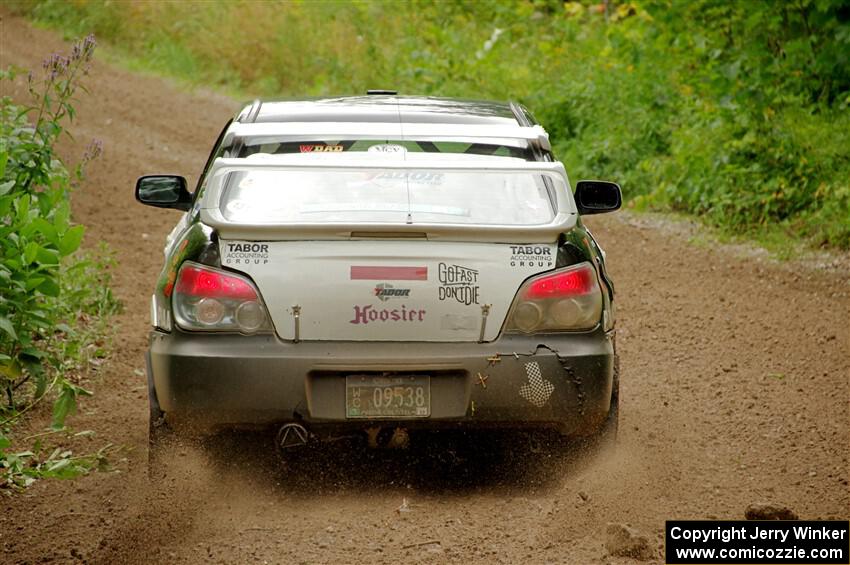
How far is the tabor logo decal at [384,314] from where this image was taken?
15.0 feet

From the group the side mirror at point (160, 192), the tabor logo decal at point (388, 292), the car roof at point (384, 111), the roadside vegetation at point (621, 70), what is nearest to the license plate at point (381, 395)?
the tabor logo decal at point (388, 292)

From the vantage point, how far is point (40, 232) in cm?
530

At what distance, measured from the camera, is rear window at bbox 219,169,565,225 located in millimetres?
4723

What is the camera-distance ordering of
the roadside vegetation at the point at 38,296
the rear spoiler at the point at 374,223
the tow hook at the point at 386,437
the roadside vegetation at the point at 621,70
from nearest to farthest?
1. the rear spoiler at the point at 374,223
2. the tow hook at the point at 386,437
3. the roadside vegetation at the point at 38,296
4. the roadside vegetation at the point at 621,70

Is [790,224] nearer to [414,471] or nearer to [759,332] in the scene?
[759,332]

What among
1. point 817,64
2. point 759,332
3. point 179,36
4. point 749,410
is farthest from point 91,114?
point 749,410

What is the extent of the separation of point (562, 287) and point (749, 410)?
204 centimetres

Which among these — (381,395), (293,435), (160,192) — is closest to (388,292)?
(381,395)

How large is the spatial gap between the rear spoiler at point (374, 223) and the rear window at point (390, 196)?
4 cm

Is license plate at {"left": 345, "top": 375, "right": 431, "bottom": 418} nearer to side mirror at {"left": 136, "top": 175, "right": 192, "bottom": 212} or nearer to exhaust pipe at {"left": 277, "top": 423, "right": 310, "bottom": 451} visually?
exhaust pipe at {"left": 277, "top": 423, "right": 310, "bottom": 451}

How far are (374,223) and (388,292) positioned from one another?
26cm

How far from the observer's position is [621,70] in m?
14.8

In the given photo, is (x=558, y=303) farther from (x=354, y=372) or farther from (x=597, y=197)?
(x=597, y=197)

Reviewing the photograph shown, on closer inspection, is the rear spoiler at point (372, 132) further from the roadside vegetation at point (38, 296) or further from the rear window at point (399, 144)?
the roadside vegetation at point (38, 296)
